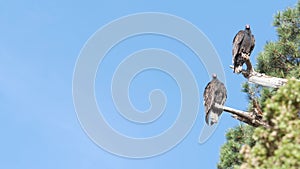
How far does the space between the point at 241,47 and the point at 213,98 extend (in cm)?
95

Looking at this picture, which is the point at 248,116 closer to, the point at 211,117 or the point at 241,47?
Answer: the point at 211,117

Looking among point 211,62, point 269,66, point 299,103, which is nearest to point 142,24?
point 211,62

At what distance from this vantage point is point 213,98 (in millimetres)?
7969

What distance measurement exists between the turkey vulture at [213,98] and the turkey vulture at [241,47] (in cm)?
36

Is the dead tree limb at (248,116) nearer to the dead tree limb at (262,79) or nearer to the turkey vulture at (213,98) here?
the turkey vulture at (213,98)

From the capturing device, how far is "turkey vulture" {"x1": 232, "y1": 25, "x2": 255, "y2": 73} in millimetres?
8133

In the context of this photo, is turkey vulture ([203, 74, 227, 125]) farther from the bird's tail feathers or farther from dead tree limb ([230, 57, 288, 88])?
dead tree limb ([230, 57, 288, 88])

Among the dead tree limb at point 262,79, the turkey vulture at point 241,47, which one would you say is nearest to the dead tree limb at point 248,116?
the dead tree limb at point 262,79

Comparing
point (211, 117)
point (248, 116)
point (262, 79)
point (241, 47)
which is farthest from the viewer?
point (241, 47)

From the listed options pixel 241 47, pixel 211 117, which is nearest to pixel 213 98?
pixel 211 117

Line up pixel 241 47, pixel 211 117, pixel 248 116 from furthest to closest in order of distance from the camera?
pixel 241 47, pixel 211 117, pixel 248 116

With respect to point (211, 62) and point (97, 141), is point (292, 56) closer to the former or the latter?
point (211, 62)

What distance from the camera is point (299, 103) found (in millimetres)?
4496

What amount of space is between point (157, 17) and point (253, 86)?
9.29 ft
